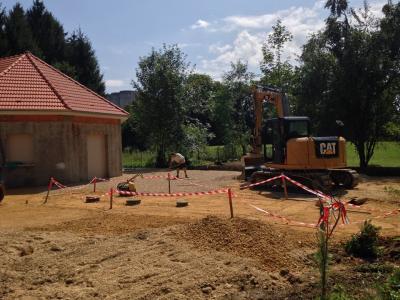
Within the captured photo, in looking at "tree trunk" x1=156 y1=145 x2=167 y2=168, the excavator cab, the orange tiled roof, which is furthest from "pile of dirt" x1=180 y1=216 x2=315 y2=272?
"tree trunk" x1=156 y1=145 x2=167 y2=168

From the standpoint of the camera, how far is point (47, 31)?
45.5 metres

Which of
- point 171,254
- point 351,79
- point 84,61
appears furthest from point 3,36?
point 171,254

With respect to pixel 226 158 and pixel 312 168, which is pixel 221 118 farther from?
pixel 312 168

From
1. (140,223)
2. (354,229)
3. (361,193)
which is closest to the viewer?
(354,229)

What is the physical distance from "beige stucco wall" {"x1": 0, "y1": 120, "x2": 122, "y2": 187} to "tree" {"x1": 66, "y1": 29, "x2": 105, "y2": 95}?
24.4m

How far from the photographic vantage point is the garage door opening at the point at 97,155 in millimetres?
23953

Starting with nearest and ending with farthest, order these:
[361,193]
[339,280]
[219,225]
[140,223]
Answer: [339,280] → [219,225] → [140,223] → [361,193]

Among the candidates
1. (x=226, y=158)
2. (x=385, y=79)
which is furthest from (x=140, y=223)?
(x=226, y=158)

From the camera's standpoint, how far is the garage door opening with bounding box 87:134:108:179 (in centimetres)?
2395

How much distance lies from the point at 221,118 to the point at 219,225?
33.3 metres

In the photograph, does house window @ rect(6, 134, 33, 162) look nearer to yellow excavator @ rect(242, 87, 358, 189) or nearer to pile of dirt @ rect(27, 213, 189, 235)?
yellow excavator @ rect(242, 87, 358, 189)

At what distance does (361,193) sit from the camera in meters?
17.3

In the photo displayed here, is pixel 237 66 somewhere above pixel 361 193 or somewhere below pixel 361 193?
above

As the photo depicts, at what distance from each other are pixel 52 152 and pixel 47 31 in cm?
2707
